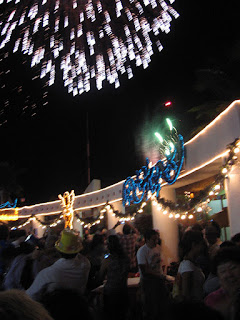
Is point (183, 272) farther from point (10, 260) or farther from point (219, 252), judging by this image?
point (10, 260)

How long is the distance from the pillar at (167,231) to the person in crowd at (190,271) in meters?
9.66

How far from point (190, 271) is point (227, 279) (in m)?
1.72

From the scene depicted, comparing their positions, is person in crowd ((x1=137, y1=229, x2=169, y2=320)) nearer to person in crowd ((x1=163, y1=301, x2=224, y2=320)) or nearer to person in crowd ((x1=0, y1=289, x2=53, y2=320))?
person in crowd ((x1=163, y1=301, x2=224, y2=320))

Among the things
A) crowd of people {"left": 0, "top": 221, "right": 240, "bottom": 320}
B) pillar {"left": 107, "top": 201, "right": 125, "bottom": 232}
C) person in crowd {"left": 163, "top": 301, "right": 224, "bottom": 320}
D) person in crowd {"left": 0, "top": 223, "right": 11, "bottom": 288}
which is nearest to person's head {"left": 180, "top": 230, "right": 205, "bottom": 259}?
crowd of people {"left": 0, "top": 221, "right": 240, "bottom": 320}

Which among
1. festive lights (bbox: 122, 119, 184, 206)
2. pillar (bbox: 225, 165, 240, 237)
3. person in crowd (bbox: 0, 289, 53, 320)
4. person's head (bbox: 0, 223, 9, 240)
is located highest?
festive lights (bbox: 122, 119, 184, 206)

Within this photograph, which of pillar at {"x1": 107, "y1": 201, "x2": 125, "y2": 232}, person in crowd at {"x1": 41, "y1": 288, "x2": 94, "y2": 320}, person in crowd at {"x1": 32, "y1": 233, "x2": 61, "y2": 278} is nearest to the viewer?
person in crowd at {"x1": 41, "y1": 288, "x2": 94, "y2": 320}

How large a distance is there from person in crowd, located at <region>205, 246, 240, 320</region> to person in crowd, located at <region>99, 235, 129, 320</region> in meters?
3.19

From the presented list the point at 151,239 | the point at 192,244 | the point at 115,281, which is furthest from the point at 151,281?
the point at 192,244

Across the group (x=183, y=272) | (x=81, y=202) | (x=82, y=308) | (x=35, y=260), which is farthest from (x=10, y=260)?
(x=81, y=202)

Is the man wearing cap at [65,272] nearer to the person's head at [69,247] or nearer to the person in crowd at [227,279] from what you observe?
the person's head at [69,247]

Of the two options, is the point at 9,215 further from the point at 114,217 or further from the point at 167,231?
the point at 167,231

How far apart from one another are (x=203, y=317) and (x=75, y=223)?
79.0 feet

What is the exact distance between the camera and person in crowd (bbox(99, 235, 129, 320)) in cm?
633

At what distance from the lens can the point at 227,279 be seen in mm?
3184
